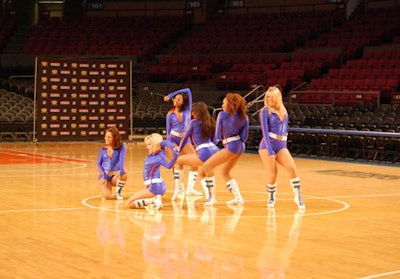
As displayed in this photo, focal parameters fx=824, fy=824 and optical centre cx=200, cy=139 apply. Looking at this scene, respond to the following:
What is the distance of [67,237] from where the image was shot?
955 centimetres

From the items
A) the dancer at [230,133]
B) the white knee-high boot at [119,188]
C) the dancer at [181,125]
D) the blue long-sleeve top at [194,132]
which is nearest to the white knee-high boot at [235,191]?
the dancer at [230,133]

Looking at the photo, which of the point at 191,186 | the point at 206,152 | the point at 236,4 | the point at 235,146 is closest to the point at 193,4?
the point at 236,4

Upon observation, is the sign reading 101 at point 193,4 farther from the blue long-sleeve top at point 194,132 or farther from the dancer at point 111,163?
the blue long-sleeve top at point 194,132

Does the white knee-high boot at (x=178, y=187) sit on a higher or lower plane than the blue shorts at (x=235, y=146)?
lower

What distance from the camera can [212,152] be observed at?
502 inches

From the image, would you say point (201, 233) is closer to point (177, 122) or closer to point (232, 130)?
point (232, 130)

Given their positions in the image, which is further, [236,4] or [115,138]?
[236,4]

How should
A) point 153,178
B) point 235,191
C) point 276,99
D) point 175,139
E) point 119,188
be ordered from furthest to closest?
point 175,139 → point 119,188 → point 235,191 → point 276,99 → point 153,178

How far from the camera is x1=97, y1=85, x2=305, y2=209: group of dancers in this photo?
12.0 m

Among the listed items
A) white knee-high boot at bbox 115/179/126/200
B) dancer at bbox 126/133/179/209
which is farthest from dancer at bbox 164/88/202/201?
dancer at bbox 126/133/179/209

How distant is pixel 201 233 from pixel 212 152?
2.98m

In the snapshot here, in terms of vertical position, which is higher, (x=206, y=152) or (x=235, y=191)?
(x=206, y=152)

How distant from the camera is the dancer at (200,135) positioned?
12633 millimetres

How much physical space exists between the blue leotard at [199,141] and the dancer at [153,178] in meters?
0.64
